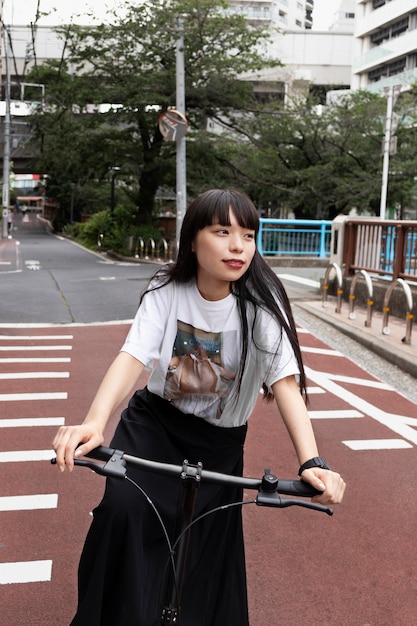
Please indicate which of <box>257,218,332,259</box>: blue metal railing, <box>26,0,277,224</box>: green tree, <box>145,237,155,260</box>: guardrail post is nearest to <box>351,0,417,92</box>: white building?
<box>26,0,277,224</box>: green tree

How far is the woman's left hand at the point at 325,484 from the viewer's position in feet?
6.52

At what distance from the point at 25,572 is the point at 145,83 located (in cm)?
2420

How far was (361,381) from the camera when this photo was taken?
8.60 m

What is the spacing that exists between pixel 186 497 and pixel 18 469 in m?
3.45

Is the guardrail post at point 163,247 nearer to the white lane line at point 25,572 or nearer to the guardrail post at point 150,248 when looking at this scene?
the guardrail post at point 150,248

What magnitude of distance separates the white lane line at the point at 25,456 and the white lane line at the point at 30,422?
27.6 inches

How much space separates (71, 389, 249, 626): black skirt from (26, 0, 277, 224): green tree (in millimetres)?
24453

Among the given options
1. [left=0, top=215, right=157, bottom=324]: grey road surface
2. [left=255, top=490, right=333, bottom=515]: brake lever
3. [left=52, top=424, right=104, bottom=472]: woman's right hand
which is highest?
[left=52, top=424, right=104, bottom=472]: woman's right hand

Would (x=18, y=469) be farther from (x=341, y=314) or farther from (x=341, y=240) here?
(x=341, y=240)

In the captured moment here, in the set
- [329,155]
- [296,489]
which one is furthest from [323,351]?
[329,155]

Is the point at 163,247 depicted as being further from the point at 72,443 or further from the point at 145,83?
the point at 72,443

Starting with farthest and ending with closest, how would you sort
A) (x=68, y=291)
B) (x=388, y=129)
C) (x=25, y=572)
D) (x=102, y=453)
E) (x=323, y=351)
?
(x=388, y=129), (x=68, y=291), (x=323, y=351), (x=25, y=572), (x=102, y=453)

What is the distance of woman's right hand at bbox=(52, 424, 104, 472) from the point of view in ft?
6.48

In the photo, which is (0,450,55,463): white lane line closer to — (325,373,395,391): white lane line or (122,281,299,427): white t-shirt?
(122,281,299,427): white t-shirt
